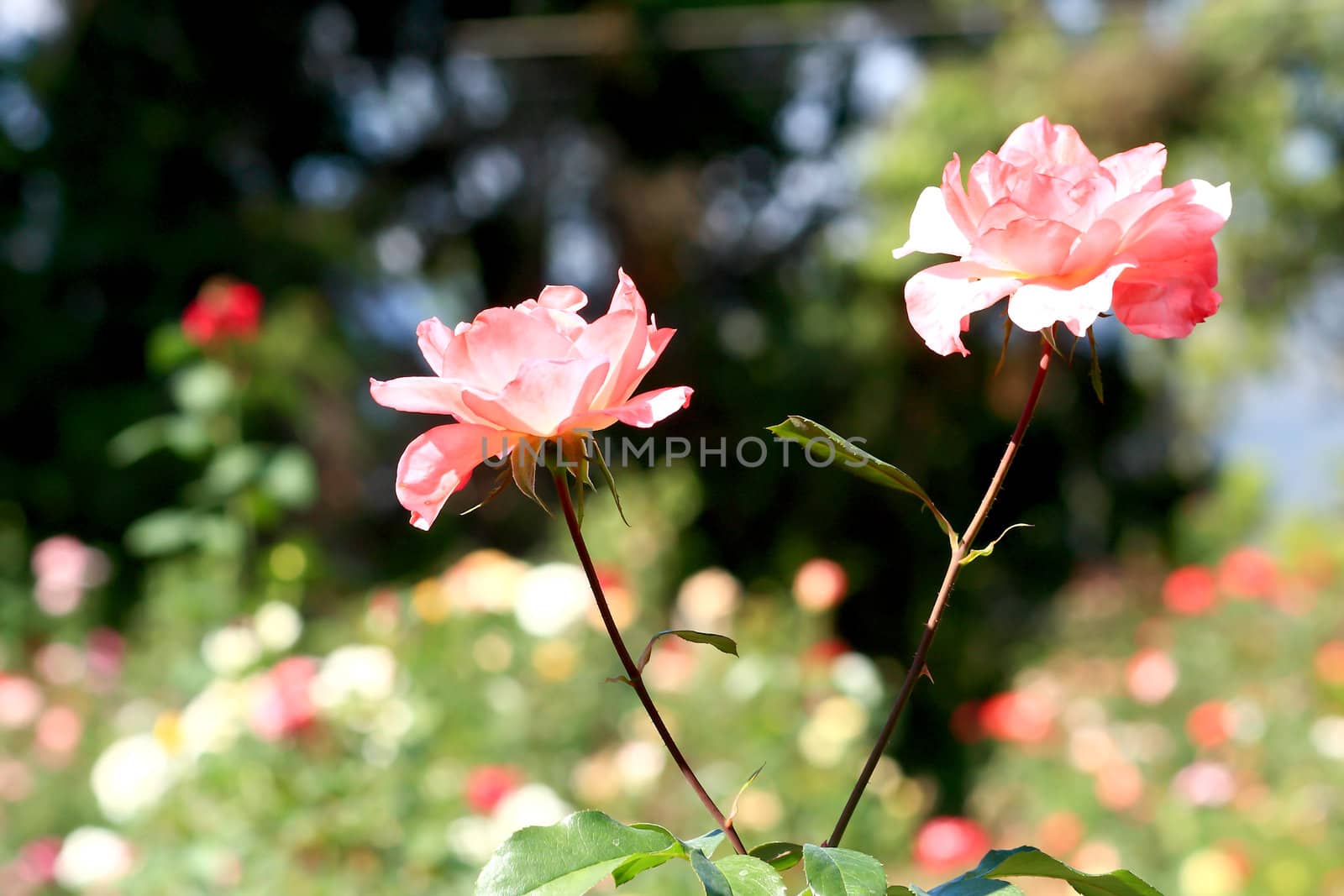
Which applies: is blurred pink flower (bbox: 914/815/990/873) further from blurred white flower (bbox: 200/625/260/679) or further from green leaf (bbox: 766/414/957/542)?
green leaf (bbox: 766/414/957/542)

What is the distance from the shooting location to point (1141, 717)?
8.41ft

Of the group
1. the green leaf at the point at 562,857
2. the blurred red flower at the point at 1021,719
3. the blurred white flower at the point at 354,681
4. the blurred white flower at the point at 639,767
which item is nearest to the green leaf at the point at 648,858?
the green leaf at the point at 562,857

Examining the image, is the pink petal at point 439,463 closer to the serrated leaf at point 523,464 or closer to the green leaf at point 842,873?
the serrated leaf at point 523,464

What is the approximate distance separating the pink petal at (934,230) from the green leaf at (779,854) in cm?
19

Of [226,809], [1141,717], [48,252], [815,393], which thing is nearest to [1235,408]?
[815,393]

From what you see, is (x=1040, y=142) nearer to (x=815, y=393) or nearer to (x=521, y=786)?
(x=521, y=786)

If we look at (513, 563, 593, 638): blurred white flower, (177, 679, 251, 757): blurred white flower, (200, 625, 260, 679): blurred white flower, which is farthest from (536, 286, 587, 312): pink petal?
(513, 563, 593, 638): blurred white flower

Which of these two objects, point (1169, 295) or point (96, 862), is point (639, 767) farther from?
point (1169, 295)

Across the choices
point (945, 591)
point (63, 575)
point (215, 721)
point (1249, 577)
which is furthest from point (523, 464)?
point (63, 575)

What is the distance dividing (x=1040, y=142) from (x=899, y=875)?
1651 millimetres

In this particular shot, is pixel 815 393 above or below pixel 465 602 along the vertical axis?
above

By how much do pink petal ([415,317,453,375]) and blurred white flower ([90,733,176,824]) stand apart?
118 cm

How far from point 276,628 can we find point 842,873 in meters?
1.36

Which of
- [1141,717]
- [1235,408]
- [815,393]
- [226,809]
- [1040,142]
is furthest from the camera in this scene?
[1235,408]
